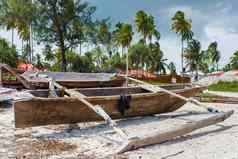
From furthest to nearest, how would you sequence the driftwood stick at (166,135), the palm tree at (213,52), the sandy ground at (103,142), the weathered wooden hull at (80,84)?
the palm tree at (213,52) < the weathered wooden hull at (80,84) < the driftwood stick at (166,135) < the sandy ground at (103,142)

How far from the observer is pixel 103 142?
5.91 m

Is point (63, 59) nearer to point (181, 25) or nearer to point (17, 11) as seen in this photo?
point (17, 11)

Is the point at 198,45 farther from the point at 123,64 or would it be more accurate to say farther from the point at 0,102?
the point at 0,102

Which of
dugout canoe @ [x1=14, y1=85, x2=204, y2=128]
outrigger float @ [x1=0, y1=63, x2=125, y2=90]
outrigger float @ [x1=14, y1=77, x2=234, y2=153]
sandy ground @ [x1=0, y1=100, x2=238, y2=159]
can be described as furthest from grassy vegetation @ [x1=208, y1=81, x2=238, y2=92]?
sandy ground @ [x1=0, y1=100, x2=238, y2=159]

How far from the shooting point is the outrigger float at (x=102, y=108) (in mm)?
5814

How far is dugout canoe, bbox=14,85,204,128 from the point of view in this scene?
19.9 feet

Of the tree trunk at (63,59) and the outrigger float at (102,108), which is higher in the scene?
the tree trunk at (63,59)

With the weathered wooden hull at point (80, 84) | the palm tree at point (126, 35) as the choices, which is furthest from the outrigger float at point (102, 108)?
the palm tree at point (126, 35)

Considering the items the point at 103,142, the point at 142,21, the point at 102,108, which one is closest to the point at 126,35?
the point at 142,21

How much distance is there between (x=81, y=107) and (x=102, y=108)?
0.45 meters

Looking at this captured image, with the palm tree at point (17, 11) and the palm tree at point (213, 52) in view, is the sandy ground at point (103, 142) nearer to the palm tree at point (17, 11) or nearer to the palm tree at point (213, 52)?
the palm tree at point (17, 11)

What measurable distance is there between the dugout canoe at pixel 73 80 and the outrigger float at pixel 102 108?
3.81 m

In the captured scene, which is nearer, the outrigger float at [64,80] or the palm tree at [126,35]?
the outrigger float at [64,80]

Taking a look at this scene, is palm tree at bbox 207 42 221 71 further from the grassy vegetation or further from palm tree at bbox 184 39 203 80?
the grassy vegetation
